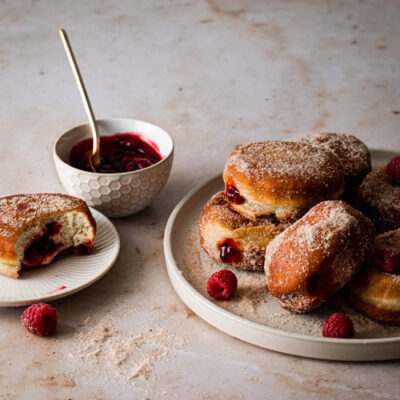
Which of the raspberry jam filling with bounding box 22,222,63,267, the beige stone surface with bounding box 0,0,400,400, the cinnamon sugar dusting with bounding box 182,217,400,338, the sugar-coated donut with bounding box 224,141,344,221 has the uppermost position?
the sugar-coated donut with bounding box 224,141,344,221

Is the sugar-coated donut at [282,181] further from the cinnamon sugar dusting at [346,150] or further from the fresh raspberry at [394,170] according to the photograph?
the fresh raspberry at [394,170]

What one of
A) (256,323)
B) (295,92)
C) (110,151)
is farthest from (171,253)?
(295,92)

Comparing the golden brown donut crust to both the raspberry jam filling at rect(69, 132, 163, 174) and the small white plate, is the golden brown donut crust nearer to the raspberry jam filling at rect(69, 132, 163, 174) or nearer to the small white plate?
the small white plate

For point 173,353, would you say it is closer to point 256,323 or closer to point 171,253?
point 256,323

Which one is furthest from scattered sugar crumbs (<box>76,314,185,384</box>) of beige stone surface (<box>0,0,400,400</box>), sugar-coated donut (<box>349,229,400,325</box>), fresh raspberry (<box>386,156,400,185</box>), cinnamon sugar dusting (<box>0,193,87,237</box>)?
Answer: fresh raspberry (<box>386,156,400,185</box>)

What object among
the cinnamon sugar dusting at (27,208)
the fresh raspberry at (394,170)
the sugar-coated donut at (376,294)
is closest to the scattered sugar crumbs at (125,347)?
the cinnamon sugar dusting at (27,208)

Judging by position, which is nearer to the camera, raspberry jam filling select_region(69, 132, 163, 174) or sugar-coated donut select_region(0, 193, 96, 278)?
sugar-coated donut select_region(0, 193, 96, 278)
